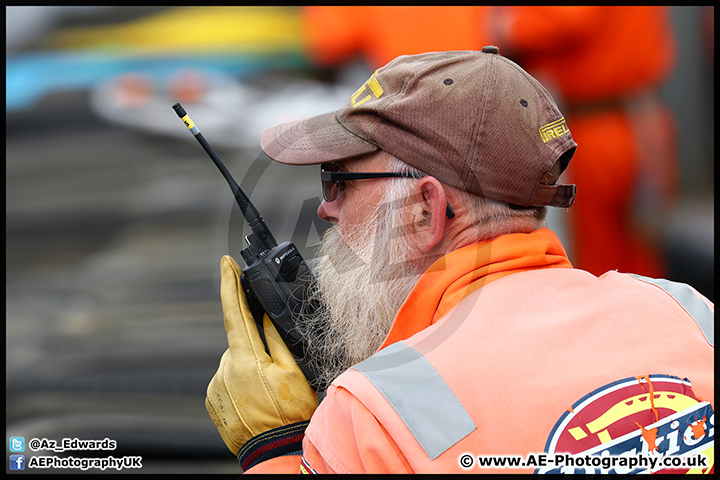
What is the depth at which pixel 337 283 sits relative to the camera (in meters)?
1.43

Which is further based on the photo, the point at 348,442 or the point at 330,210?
the point at 330,210

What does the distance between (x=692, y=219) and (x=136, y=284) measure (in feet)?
7.93

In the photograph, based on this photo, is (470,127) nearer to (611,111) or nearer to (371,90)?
(371,90)

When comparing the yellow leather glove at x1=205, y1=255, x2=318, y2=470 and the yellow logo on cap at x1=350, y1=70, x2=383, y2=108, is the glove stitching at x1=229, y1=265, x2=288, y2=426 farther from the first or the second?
the yellow logo on cap at x1=350, y1=70, x2=383, y2=108

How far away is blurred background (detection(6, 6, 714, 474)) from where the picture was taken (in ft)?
7.23

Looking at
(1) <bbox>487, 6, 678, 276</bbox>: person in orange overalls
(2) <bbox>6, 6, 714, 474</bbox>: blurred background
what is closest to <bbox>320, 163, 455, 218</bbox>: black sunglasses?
(2) <bbox>6, 6, 714, 474</bbox>: blurred background

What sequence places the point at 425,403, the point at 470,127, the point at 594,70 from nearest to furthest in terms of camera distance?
the point at 425,403 → the point at 470,127 → the point at 594,70

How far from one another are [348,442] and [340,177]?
641 millimetres

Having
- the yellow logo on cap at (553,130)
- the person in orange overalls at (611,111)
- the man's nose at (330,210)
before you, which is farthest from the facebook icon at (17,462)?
the person in orange overalls at (611,111)

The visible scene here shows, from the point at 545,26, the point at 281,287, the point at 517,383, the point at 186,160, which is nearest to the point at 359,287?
the point at 281,287

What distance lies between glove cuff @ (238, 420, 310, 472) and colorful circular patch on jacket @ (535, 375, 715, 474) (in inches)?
24.6

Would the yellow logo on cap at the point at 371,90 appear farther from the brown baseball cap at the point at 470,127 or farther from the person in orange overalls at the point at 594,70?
the person in orange overalls at the point at 594,70

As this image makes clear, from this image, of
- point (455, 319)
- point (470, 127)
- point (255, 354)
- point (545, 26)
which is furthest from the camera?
point (545, 26)

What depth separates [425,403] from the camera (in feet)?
3.00
